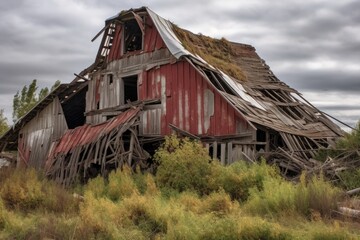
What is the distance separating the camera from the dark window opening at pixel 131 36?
72.5 feet

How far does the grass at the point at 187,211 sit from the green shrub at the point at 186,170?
0.03m

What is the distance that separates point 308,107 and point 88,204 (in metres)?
16.5

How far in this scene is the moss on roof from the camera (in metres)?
21.0

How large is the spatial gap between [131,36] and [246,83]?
6503mm

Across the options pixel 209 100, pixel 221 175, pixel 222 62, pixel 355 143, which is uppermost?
pixel 222 62

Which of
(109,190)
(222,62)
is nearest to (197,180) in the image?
(109,190)

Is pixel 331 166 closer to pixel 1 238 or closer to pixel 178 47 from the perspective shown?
pixel 178 47

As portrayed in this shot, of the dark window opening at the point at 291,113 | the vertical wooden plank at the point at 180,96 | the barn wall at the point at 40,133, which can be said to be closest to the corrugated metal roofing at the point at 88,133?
the vertical wooden plank at the point at 180,96

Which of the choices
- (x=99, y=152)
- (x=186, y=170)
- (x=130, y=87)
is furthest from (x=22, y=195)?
(x=130, y=87)

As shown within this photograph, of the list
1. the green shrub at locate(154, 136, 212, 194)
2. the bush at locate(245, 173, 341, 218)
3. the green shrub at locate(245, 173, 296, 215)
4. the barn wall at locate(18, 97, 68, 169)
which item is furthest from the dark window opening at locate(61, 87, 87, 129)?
the bush at locate(245, 173, 341, 218)

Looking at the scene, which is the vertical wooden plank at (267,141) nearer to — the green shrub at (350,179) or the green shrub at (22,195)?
the green shrub at (350,179)

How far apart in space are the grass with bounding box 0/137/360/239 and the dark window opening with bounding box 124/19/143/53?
975 cm

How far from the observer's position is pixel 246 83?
72.7ft

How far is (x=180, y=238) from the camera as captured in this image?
8086 millimetres
